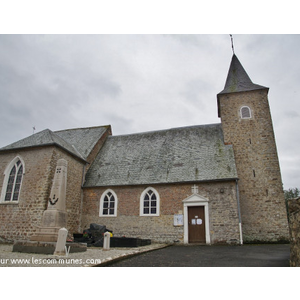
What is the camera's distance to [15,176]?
15688 millimetres

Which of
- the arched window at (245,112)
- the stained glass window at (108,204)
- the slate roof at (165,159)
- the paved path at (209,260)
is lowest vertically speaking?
the paved path at (209,260)

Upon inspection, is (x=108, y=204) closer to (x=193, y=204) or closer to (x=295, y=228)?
(x=193, y=204)

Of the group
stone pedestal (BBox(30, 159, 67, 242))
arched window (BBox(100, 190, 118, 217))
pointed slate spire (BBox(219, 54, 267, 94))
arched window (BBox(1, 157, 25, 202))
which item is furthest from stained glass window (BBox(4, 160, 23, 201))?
pointed slate spire (BBox(219, 54, 267, 94))

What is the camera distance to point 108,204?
17172 mm

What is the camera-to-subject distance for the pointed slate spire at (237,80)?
20.0 metres

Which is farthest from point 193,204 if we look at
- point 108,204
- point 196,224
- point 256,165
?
point 108,204

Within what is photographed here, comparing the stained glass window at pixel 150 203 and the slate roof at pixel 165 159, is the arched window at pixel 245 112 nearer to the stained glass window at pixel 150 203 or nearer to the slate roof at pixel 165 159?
the slate roof at pixel 165 159

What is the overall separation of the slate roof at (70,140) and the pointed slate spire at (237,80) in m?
11.8

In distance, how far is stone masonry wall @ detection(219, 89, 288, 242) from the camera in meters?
15.7

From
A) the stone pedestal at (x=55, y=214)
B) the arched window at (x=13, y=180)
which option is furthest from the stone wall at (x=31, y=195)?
the stone pedestal at (x=55, y=214)

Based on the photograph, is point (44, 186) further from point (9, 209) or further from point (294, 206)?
point (294, 206)

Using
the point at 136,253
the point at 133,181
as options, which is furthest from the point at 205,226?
the point at 136,253

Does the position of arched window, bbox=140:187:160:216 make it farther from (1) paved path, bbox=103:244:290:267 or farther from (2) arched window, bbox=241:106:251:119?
(2) arched window, bbox=241:106:251:119

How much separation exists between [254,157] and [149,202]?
814cm
